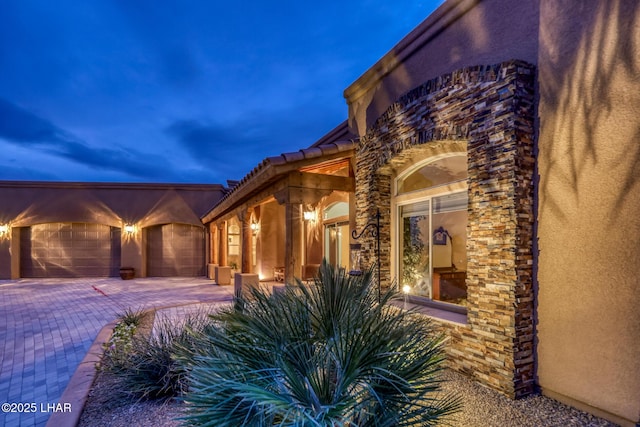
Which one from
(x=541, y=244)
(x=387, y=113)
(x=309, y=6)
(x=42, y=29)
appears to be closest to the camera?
(x=541, y=244)

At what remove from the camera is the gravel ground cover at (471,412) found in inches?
120

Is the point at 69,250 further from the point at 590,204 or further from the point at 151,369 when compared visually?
the point at 590,204

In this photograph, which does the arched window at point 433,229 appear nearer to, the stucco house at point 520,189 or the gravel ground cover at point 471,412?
the stucco house at point 520,189

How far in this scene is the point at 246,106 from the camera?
11181 centimetres

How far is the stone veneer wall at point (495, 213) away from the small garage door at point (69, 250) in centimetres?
1807

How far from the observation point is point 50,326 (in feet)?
22.7

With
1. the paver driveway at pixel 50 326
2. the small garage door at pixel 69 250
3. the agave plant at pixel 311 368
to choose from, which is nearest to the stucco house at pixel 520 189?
the agave plant at pixel 311 368

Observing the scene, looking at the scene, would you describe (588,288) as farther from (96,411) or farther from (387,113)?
(96,411)

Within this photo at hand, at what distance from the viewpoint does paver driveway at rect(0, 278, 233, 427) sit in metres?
3.96

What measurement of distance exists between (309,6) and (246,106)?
4553cm

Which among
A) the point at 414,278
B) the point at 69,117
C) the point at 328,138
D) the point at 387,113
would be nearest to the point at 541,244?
the point at 414,278

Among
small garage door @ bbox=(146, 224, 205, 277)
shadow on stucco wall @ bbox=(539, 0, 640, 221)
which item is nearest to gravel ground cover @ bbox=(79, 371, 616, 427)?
shadow on stucco wall @ bbox=(539, 0, 640, 221)

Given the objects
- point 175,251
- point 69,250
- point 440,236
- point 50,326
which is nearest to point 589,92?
point 440,236

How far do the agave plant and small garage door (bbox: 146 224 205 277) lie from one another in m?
16.4
